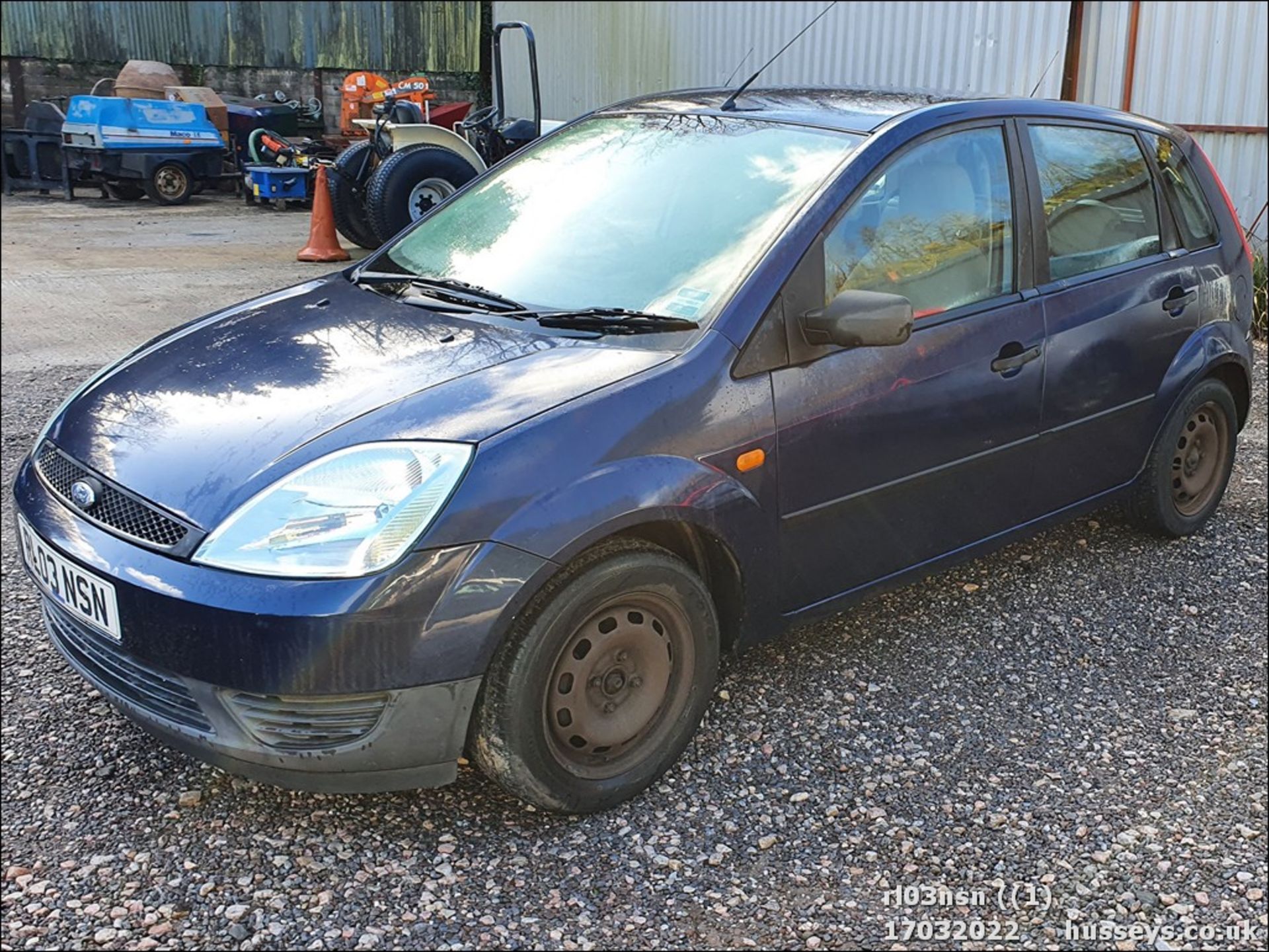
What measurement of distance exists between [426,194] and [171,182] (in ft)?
21.7

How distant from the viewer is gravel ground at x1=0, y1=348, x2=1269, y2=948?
2.52m

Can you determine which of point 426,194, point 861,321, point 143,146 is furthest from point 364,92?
point 861,321

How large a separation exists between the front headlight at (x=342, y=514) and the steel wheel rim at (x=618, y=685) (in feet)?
1.54

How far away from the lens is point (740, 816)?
2891 mm

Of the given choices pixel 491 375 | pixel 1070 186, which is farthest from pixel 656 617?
pixel 1070 186

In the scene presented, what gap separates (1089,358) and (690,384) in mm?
1664

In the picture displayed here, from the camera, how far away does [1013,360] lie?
3.61 m

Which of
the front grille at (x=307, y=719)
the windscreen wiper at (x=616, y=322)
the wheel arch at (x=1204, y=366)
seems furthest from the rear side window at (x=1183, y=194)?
the front grille at (x=307, y=719)

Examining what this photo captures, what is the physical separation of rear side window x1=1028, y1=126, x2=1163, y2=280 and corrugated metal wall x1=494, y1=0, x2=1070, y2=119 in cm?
296

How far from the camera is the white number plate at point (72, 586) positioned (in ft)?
8.50

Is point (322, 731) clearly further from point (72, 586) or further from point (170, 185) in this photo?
point (170, 185)

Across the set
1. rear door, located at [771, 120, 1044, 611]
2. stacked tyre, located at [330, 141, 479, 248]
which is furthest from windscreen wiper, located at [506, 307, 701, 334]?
stacked tyre, located at [330, 141, 479, 248]

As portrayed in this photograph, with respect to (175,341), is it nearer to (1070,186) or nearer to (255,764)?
(255,764)

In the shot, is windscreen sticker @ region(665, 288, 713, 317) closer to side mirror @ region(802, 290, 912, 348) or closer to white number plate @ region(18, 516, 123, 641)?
side mirror @ region(802, 290, 912, 348)
